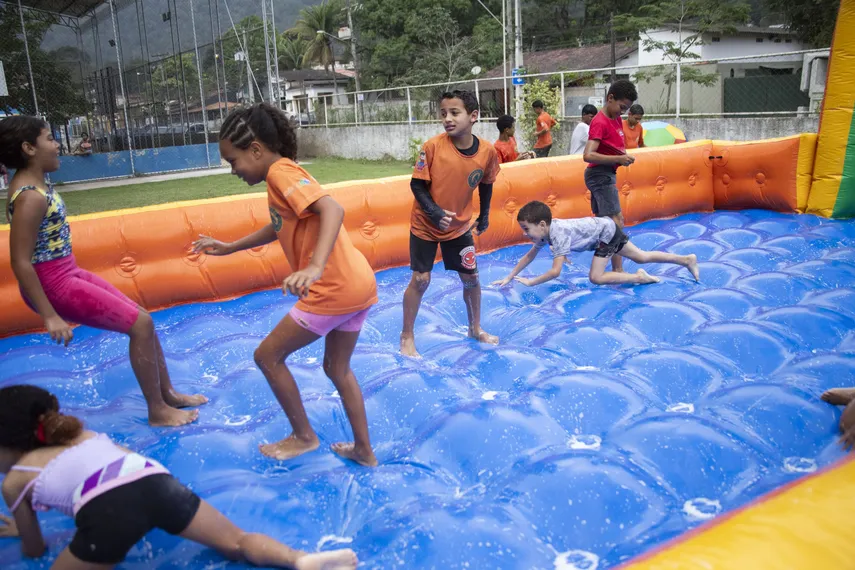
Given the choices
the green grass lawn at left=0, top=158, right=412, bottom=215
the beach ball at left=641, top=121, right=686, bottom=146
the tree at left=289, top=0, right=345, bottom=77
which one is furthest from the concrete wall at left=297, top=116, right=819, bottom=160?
the tree at left=289, top=0, right=345, bottom=77

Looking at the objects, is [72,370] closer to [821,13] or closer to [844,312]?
[844,312]

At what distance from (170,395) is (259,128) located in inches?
54.6

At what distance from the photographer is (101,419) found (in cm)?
301

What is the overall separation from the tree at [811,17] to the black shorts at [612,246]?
20.9 m

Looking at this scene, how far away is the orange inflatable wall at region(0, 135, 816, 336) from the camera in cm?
477

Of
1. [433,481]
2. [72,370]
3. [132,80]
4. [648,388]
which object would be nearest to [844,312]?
[648,388]

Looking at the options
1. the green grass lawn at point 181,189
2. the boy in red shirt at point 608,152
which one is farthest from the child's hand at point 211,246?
the green grass lawn at point 181,189

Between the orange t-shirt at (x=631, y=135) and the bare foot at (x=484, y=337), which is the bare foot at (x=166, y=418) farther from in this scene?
the orange t-shirt at (x=631, y=135)

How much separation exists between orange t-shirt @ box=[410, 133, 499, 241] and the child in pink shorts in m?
1.62

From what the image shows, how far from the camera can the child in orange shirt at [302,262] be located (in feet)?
7.79

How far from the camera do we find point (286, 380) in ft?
8.39

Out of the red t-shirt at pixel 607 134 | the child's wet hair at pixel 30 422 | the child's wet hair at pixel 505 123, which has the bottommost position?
the child's wet hair at pixel 30 422

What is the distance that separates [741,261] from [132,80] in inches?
850

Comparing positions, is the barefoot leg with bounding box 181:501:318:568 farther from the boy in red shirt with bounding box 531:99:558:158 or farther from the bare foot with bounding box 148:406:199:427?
the boy in red shirt with bounding box 531:99:558:158
